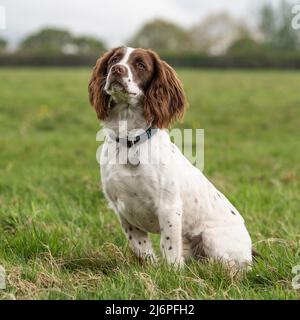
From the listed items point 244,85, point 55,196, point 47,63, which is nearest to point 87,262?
point 55,196

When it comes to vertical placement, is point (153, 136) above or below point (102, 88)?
below

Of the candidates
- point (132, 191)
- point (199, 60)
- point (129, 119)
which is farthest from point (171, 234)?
point (199, 60)

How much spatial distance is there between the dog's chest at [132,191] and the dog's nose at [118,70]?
2.13 ft

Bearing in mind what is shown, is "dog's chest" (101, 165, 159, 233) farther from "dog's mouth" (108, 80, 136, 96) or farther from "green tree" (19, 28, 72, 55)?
"green tree" (19, 28, 72, 55)

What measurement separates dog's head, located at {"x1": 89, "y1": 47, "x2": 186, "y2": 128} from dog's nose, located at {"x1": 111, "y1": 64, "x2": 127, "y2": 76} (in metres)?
0.01

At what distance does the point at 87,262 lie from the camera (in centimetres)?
455

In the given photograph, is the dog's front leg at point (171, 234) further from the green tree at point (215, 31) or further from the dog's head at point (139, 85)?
the green tree at point (215, 31)

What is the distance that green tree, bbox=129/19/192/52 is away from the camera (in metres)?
88.2

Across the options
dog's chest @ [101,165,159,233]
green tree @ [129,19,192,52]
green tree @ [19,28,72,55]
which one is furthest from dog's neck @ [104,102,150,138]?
green tree @ [129,19,192,52]

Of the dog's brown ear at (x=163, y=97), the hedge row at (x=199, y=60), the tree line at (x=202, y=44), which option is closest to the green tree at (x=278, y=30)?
the tree line at (x=202, y=44)

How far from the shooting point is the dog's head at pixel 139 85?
435 centimetres

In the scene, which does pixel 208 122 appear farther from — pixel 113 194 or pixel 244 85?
pixel 113 194

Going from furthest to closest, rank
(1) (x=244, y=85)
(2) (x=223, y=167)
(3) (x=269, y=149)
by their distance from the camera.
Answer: (1) (x=244, y=85)
(3) (x=269, y=149)
(2) (x=223, y=167)

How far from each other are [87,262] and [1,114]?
12086mm
